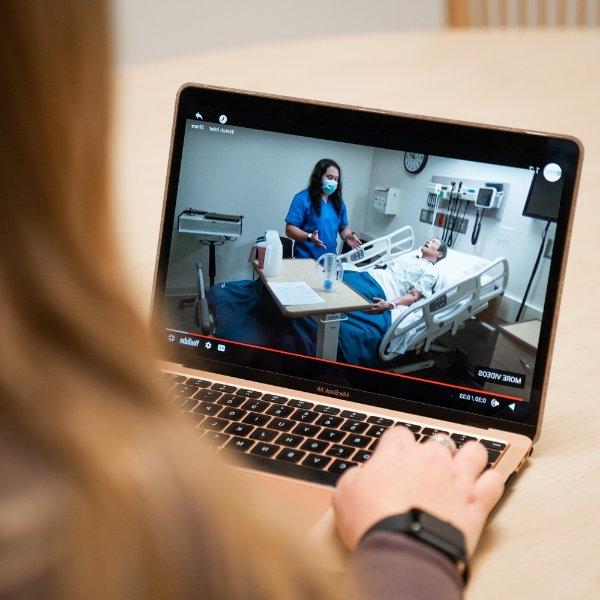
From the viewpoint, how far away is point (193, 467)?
0.41 metres

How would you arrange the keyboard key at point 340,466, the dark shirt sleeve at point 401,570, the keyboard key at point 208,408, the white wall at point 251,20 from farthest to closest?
the white wall at point 251,20, the keyboard key at point 208,408, the keyboard key at point 340,466, the dark shirt sleeve at point 401,570

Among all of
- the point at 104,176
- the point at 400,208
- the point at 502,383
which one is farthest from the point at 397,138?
the point at 104,176

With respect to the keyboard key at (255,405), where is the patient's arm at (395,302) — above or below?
above

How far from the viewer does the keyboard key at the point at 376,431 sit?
2.73 feet

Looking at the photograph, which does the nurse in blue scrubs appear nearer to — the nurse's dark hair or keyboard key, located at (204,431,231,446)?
the nurse's dark hair

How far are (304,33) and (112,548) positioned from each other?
3.05m

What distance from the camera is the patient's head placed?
0.87 metres

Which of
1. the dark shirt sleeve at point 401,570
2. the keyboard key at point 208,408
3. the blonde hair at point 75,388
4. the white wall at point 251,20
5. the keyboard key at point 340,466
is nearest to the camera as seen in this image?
the blonde hair at point 75,388

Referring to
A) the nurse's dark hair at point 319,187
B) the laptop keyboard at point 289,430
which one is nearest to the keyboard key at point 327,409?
the laptop keyboard at point 289,430

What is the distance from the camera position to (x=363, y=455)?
0.80m

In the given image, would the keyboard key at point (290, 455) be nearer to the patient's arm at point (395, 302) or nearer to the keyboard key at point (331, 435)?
the keyboard key at point (331, 435)

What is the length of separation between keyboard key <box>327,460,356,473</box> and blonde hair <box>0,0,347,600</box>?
0.37 m

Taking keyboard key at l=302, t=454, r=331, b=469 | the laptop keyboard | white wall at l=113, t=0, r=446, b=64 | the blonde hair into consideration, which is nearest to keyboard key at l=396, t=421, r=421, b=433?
the laptop keyboard

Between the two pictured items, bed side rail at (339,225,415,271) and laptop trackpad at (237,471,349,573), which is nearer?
laptop trackpad at (237,471,349,573)
